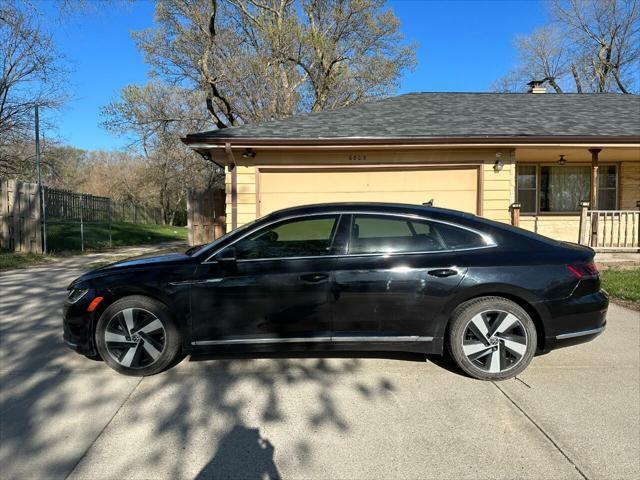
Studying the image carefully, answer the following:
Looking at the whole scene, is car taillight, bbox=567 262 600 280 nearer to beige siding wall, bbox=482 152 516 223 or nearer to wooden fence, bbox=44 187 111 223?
beige siding wall, bbox=482 152 516 223

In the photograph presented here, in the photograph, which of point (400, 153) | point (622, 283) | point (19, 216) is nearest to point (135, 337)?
point (400, 153)

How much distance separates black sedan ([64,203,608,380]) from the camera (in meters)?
3.71

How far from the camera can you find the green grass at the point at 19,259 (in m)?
10.4

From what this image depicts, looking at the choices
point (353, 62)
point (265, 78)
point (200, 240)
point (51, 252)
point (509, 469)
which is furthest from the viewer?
point (353, 62)

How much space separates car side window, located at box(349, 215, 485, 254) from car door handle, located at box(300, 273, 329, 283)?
A: 34cm

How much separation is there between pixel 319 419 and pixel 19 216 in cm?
1321

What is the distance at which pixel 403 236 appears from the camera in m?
3.95

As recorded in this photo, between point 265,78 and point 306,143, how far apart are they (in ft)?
44.8

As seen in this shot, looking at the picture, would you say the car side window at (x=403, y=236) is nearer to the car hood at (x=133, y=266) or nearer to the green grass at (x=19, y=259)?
the car hood at (x=133, y=266)

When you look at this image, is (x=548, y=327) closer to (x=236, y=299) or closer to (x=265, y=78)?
(x=236, y=299)

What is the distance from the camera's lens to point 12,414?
3.17 meters

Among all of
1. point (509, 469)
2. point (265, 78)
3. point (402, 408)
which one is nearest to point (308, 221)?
point (402, 408)

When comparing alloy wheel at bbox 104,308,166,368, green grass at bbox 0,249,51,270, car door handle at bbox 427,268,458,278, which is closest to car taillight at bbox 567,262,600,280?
car door handle at bbox 427,268,458,278

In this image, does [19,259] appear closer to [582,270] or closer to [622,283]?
[582,270]
